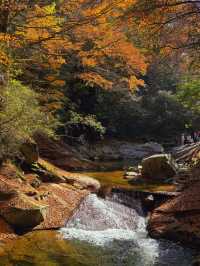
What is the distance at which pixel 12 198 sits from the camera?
10.1m

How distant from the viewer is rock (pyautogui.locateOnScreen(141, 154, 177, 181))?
16.3 meters

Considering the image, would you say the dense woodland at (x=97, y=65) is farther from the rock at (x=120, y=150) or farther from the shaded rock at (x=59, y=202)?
the shaded rock at (x=59, y=202)

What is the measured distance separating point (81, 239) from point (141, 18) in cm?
563

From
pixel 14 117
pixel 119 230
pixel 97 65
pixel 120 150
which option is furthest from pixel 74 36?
pixel 120 150

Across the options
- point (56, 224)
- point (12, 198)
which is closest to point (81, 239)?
point (56, 224)

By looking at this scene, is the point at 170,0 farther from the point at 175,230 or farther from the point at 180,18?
the point at 175,230

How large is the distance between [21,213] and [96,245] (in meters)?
2.09

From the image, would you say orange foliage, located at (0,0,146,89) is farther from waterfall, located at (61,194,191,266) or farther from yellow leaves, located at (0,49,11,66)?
waterfall, located at (61,194,191,266)

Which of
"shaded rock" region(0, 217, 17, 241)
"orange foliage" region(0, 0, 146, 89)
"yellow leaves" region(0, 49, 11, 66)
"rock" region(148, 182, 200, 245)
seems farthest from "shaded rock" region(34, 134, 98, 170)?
"shaded rock" region(0, 217, 17, 241)

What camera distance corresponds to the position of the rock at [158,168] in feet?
53.4

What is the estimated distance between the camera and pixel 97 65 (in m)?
20.9

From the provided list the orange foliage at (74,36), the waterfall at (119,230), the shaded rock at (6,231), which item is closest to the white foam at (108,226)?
the waterfall at (119,230)

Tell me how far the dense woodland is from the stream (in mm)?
2959

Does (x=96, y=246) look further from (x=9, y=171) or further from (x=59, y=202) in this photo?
(x=9, y=171)
